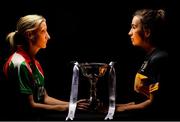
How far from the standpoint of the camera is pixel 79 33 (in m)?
2.99

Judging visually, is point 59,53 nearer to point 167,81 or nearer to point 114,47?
point 114,47

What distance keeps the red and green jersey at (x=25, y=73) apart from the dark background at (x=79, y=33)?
22 cm

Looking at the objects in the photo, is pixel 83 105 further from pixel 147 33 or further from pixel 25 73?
pixel 147 33

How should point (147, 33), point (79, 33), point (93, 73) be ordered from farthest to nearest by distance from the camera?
point (79, 33), point (147, 33), point (93, 73)

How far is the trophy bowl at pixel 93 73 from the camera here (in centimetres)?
258

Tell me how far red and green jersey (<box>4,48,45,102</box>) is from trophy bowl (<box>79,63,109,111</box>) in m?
0.31

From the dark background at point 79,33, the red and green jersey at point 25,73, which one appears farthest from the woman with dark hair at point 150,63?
the red and green jersey at point 25,73

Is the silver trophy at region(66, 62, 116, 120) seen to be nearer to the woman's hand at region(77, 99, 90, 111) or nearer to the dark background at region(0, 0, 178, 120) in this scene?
the woman's hand at region(77, 99, 90, 111)

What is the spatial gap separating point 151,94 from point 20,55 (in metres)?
0.82

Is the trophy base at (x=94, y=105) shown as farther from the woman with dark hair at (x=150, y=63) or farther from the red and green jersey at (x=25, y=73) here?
the red and green jersey at (x=25, y=73)

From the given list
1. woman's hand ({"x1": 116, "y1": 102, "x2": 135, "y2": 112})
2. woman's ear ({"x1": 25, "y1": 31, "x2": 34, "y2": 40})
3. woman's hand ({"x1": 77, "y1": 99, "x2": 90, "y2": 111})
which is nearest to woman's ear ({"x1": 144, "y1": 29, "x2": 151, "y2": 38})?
woman's hand ({"x1": 116, "y1": 102, "x2": 135, "y2": 112})

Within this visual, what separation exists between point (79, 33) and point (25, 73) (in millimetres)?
540

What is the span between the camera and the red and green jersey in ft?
8.60

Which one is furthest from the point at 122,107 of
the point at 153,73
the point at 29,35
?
the point at 29,35
